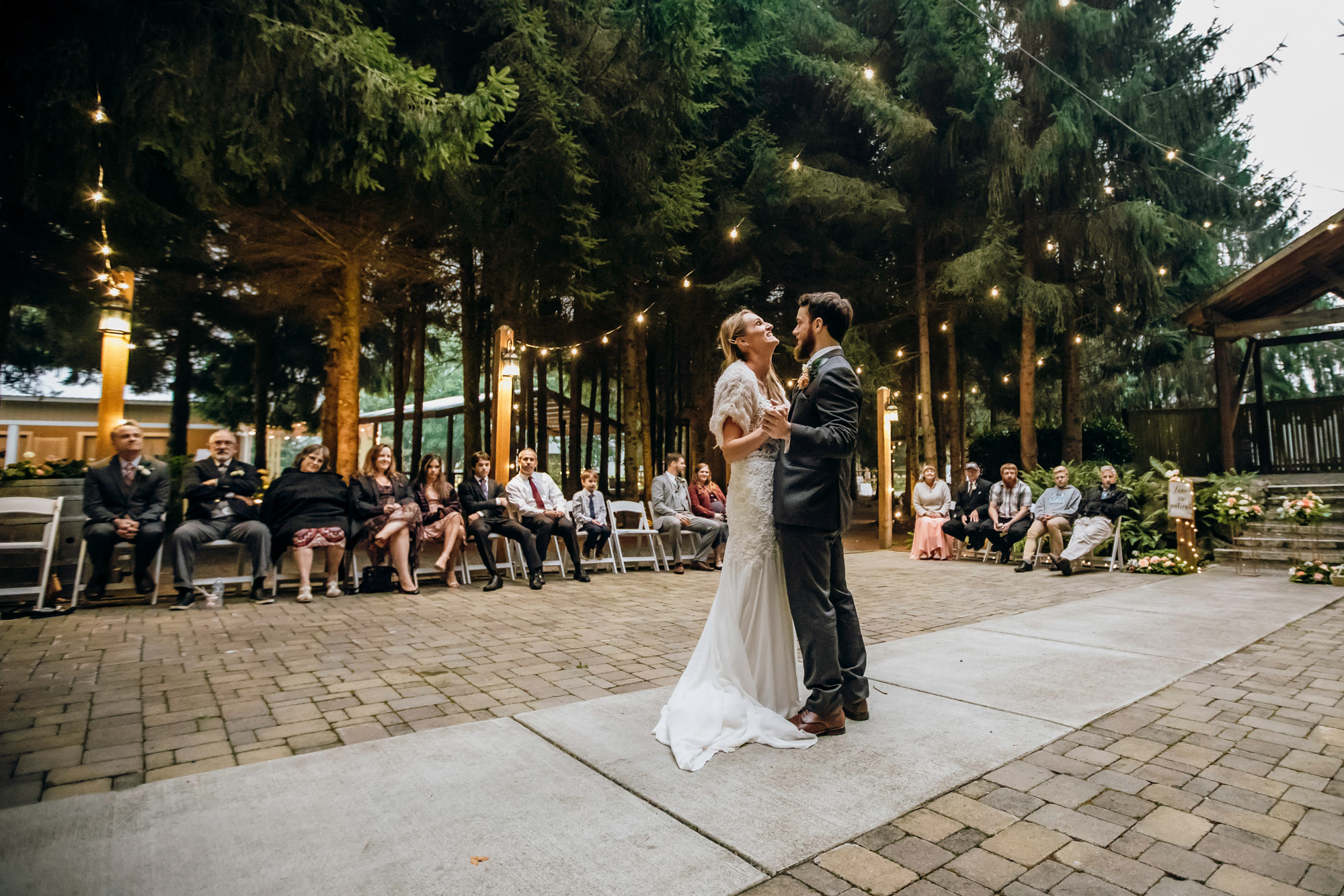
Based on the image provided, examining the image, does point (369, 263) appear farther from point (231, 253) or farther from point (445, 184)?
point (445, 184)

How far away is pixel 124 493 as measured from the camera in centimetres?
585

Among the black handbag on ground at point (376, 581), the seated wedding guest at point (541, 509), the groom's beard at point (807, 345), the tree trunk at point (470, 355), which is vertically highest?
the tree trunk at point (470, 355)

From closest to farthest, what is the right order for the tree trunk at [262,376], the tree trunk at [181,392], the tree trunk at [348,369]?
the tree trunk at [348,369] < the tree trunk at [181,392] < the tree trunk at [262,376]

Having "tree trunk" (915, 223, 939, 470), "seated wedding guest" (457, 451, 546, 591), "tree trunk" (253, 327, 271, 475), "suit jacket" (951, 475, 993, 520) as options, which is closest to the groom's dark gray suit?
"seated wedding guest" (457, 451, 546, 591)

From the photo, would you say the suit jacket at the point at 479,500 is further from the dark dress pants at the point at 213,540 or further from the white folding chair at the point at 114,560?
the white folding chair at the point at 114,560

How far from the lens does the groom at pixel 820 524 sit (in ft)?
8.83

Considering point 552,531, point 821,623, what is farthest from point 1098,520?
point 821,623

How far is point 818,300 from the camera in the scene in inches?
117

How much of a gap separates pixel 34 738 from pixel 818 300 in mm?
3707

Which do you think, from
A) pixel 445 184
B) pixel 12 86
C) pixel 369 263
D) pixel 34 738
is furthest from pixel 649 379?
pixel 34 738

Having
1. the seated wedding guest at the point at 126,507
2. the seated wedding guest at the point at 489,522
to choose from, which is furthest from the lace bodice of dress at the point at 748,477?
the seated wedding guest at the point at 126,507

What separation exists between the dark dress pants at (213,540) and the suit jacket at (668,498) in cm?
457

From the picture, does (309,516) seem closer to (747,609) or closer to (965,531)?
(747,609)

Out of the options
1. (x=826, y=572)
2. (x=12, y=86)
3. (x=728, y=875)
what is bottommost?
(x=728, y=875)
